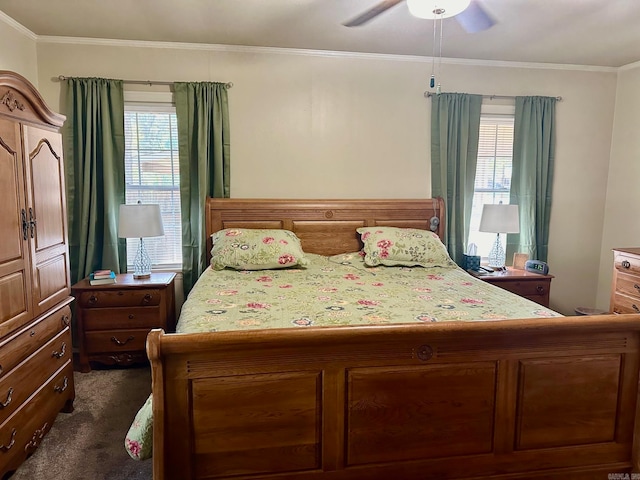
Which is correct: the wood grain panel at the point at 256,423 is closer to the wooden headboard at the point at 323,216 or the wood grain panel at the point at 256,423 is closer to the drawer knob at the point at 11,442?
the drawer knob at the point at 11,442

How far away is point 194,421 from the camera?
1.48m

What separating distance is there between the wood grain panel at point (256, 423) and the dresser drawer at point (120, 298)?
5.98 feet

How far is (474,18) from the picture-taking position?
7.55ft

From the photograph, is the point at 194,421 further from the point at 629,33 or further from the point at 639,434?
the point at 629,33

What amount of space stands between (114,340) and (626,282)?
3.92 meters

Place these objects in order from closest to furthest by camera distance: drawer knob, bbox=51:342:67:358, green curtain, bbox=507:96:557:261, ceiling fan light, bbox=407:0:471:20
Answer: ceiling fan light, bbox=407:0:471:20, drawer knob, bbox=51:342:67:358, green curtain, bbox=507:96:557:261

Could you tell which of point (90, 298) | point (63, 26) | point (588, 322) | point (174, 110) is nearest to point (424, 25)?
point (174, 110)

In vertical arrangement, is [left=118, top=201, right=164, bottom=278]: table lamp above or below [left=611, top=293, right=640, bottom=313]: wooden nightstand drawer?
above

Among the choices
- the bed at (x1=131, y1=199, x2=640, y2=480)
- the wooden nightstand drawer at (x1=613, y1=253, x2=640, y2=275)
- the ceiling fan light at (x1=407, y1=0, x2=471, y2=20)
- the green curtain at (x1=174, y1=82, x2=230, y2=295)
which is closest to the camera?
the bed at (x1=131, y1=199, x2=640, y2=480)

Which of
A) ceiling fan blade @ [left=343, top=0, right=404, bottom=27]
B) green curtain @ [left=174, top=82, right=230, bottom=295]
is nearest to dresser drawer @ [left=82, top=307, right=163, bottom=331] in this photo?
green curtain @ [left=174, top=82, right=230, bottom=295]

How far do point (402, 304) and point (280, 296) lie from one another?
67 centimetres

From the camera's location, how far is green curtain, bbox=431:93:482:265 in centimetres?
370

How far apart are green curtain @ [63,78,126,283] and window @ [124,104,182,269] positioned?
0.40 feet

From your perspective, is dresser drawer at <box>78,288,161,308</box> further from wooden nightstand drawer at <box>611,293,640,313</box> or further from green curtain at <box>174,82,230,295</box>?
wooden nightstand drawer at <box>611,293,640,313</box>
